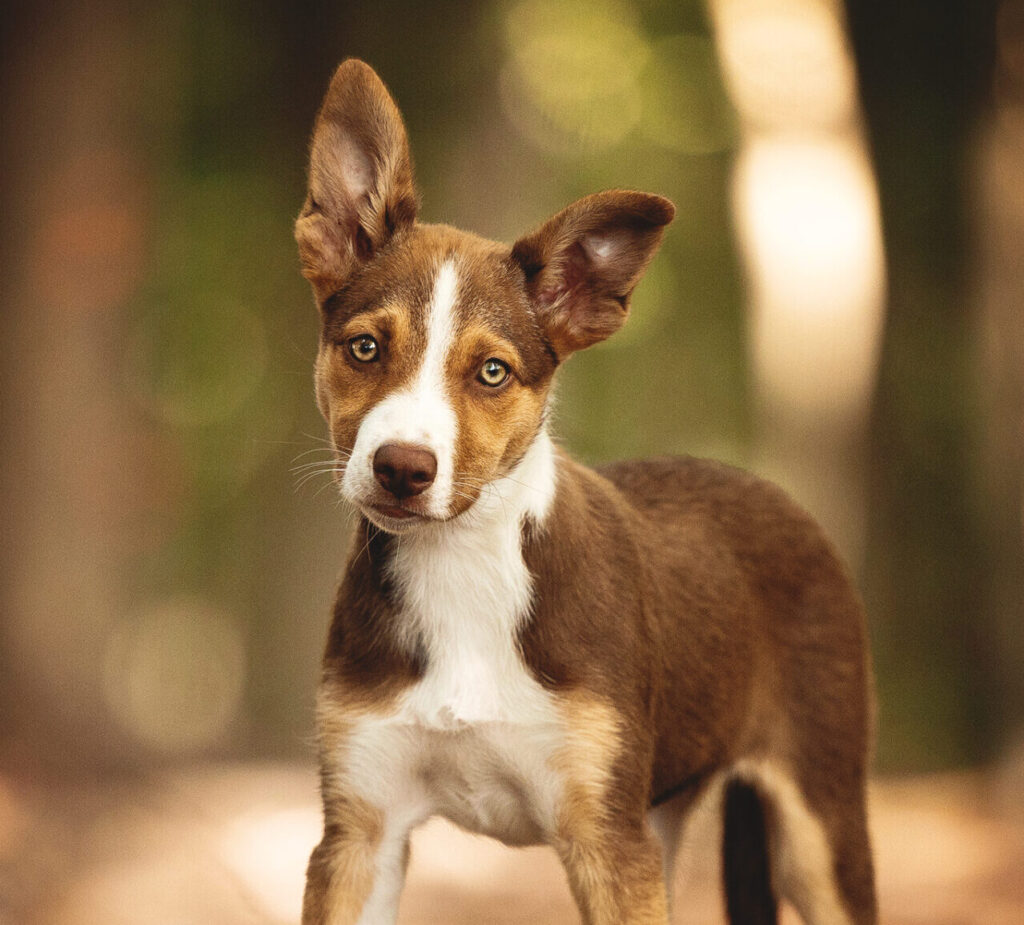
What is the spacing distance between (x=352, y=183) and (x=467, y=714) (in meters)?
1.53

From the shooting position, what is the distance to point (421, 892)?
255 inches

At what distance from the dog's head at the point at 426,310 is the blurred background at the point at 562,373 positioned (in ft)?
13.5

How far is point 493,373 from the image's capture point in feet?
11.3

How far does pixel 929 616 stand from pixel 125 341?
5.44 meters

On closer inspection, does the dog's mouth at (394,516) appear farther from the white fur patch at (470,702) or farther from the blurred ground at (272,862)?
the blurred ground at (272,862)

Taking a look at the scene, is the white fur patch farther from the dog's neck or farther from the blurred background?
the blurred background

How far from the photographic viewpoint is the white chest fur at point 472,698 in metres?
3.54

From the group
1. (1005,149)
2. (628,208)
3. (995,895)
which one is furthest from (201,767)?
(1005,149)

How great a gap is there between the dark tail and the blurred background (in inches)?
103

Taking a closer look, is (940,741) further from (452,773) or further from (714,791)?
(452,773)

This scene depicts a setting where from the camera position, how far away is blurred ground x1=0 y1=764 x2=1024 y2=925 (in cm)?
602

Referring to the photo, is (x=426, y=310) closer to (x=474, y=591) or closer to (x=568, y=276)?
(x=568, y=276)

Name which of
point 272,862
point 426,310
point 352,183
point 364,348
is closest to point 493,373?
point 426,310

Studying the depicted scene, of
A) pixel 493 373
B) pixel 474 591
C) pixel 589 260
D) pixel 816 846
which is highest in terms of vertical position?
pixel 589 260
